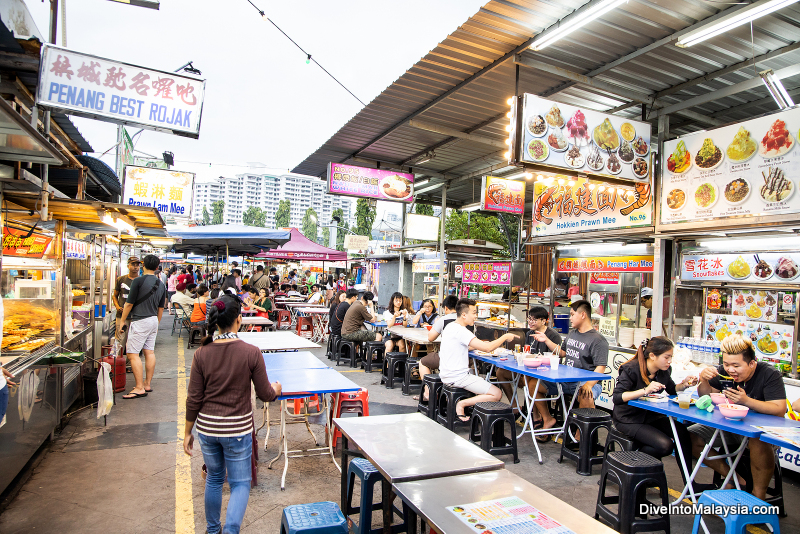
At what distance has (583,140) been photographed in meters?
5.79

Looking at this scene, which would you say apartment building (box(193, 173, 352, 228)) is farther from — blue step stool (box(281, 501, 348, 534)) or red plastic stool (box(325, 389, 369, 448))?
blue step stool (box(281, 501, 348, 534))

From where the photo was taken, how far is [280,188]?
121125mm

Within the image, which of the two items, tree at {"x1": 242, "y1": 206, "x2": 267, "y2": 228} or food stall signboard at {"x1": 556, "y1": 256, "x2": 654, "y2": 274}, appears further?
tree at {"x1": 242, "y1": 206, "x2": 267, "y2": 228}

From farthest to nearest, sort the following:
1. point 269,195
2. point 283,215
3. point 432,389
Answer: point 269,195
point 283,215
point 432,389

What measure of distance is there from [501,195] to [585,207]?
8.61 ft

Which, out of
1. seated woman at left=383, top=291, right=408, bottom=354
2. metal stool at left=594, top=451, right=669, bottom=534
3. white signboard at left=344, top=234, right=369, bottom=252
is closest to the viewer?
metal stool at left=594, top=451, right=669, bottom=534

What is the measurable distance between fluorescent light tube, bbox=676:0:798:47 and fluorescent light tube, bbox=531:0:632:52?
944 mm

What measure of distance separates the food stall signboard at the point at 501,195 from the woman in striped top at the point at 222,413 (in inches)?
312

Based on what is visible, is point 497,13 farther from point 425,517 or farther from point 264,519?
point 264,519

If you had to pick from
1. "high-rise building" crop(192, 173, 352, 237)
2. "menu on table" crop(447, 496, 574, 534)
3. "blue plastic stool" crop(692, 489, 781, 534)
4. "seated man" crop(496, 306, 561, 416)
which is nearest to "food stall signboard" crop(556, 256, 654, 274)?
"seated man" crop(496, 306, 561, 416)

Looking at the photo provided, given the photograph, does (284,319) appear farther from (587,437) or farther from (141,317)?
(587,437)

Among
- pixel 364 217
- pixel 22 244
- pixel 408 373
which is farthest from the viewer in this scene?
pixel 364 217

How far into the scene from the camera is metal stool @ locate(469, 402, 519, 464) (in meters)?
4.83

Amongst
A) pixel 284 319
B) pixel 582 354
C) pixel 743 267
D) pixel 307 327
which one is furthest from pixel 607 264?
pixel 284 319
